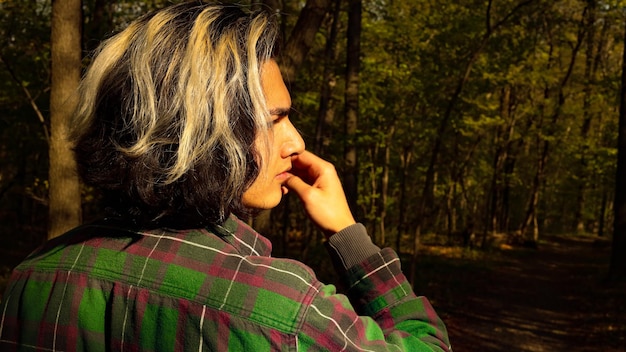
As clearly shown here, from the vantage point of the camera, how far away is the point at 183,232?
1.27 meters

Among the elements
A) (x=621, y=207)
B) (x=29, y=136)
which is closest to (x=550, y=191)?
(x=621, y=207)

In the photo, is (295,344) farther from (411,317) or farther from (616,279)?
(616,279)

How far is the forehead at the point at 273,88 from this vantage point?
4.56ft

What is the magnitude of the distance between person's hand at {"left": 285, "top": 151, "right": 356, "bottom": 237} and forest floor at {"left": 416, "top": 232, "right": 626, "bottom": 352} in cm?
936

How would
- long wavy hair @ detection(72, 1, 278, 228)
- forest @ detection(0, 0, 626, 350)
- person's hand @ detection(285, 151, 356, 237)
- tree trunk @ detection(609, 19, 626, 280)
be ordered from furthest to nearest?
1. tree trunk @ detection(609, 19, 626, 280)
2. forest @ detection(0, 0, 626, 350)
3. person's hand @ detection(285, 151, 356, 237)
4. long wavy hair @ detection(72, 1, 278, 228)

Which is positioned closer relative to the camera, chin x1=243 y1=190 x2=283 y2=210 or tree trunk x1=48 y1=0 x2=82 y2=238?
chin x1=243 y1=190 x2=283 y2=210

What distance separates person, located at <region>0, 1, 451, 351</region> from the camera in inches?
45.3

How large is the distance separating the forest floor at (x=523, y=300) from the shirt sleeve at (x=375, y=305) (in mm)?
9490

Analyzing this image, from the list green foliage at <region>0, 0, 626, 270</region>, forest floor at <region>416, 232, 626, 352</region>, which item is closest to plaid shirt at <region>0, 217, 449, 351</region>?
green foliage at <region>0, 0, 626, 270</region>

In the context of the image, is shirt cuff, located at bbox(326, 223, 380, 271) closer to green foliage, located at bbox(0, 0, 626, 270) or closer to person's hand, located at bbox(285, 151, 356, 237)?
person's hand, located at bbox(285, 151, 356, 237)

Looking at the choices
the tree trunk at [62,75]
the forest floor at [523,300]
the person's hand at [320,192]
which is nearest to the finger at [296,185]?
the person's hand at [320,192]

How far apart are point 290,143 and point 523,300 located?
15.1 meters

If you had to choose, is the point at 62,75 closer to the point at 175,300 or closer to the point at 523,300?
the point at 175,300

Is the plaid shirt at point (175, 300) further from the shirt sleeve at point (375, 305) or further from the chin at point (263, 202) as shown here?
the chin at point (263, 202)
